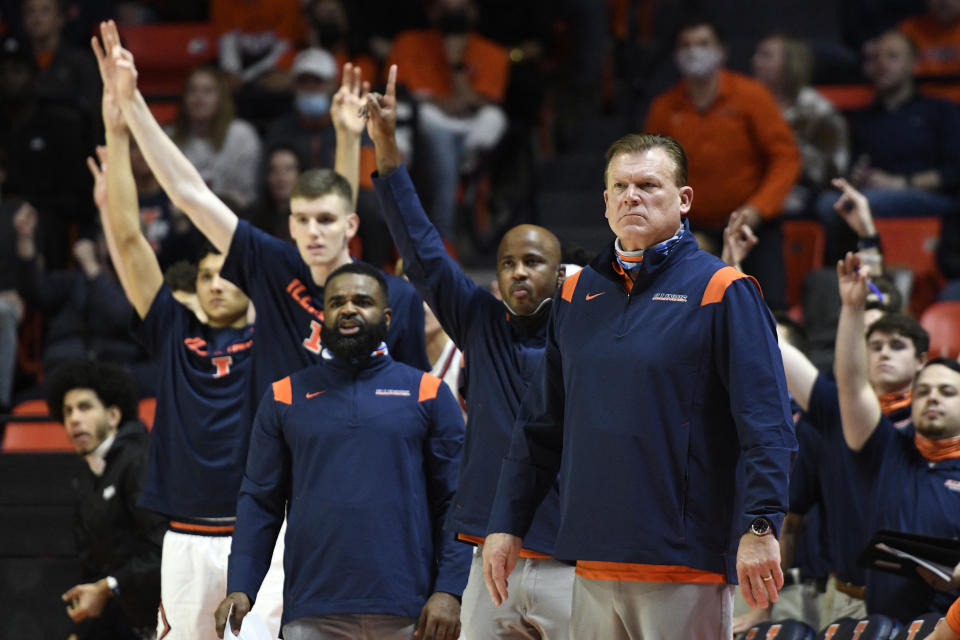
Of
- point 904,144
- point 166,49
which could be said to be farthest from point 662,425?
point 166,49

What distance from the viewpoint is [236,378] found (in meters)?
5.58

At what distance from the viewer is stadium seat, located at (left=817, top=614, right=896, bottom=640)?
16.7ft

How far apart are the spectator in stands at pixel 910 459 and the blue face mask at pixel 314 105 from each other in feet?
15.3

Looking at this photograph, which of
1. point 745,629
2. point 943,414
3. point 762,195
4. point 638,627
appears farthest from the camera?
point 762,195

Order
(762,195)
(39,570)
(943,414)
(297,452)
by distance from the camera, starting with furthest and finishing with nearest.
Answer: (762,195) → (39,570) → (943,414) → (297,452)

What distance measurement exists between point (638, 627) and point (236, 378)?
2.67 metres

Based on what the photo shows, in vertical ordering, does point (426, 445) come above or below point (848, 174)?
below

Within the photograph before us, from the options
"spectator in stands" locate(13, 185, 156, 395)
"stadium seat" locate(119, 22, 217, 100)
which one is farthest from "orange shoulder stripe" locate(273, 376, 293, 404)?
"stadium seat" locate(119, 22, 217, 100)

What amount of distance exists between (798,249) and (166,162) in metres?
5.11

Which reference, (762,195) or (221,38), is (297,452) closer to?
(762,195)

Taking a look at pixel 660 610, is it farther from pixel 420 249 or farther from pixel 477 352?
pixel 420 249

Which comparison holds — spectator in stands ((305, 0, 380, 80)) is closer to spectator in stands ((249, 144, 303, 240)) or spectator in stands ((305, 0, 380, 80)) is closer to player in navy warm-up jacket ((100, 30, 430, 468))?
spectator in stands ((249, 144, 303, 240))

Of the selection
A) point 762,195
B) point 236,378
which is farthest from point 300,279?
point 762,195

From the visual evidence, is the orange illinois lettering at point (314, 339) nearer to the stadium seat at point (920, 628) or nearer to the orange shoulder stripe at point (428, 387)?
the orange shoulder stripe at point (428, 387)
